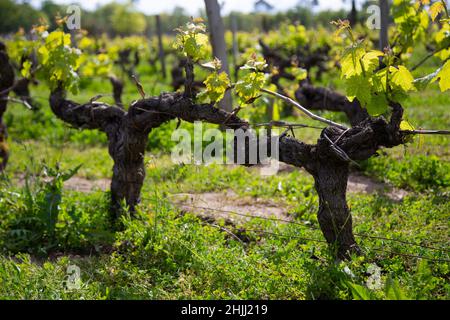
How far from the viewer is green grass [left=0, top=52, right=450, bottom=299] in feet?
10.4

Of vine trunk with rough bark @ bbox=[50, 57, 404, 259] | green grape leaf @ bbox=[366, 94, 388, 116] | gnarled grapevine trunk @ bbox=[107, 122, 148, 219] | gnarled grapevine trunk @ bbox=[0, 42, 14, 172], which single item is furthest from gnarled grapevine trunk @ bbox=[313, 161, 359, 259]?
gnarled grapevine trunk @ bbox=[0, 42, 14, 172]

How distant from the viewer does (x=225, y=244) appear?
13.2ft

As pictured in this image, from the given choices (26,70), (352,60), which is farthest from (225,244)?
(26,70)

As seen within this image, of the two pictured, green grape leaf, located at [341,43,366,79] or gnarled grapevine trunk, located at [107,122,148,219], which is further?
gnarled grapevine trunk, located at [107,122,148,219]

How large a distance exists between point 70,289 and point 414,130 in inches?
91.4

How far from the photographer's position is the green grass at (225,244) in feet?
10.4

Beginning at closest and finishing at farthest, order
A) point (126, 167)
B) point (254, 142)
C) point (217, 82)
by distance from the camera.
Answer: point (217, 82), point (254, 142), point (126, 167)

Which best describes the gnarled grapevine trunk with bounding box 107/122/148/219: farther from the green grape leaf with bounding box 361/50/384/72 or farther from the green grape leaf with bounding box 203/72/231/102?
the green grape leaf with bounding box 361/50/384/72

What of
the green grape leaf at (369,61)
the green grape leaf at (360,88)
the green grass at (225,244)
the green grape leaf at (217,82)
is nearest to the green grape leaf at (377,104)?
the green grape leaf at (360,88)

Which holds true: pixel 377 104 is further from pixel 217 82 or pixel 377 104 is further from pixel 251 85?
pixel 217 82

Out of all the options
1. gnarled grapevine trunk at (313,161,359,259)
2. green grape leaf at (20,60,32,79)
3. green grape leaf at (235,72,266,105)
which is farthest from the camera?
green grape leaf at (20,60,32,79)

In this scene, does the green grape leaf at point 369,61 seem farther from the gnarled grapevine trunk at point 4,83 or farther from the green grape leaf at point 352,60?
the gnarled grapevine trunk at point 4,83

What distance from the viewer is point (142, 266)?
11.8 feet
